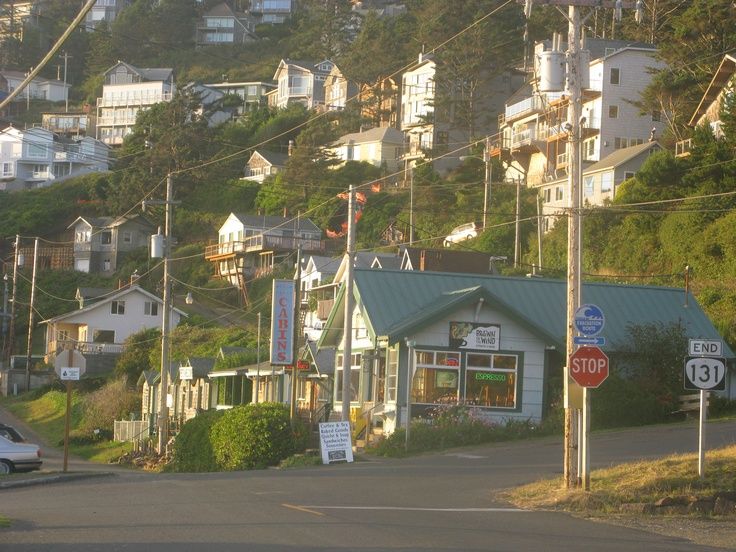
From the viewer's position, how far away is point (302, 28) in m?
152

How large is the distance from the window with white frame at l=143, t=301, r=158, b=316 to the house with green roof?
48364 mm

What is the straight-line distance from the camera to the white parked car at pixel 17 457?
106ft

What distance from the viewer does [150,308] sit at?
281ft

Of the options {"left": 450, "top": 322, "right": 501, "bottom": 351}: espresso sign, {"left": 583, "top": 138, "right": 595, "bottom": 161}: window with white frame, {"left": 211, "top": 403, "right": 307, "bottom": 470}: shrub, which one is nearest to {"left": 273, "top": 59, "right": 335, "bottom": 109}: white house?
{"left": 583, "top": 138, "right": 595, "bottom": 161}: window with white frame

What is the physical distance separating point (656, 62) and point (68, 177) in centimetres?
6699

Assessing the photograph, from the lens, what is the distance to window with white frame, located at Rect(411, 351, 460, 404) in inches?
1416

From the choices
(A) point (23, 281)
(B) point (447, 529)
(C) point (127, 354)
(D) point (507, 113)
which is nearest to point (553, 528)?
(B) point (447, 529)

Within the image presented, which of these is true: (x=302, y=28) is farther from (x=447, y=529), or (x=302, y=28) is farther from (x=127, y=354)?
(x=447, y=529)

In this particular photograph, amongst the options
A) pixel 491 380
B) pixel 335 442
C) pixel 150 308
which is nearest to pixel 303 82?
pixel 150 308

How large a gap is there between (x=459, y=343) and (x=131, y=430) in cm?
2531

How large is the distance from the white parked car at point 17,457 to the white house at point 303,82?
9760 centimetres

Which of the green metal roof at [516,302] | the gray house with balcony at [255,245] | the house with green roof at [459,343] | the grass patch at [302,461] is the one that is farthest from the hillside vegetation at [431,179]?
the grass patch at [302,461]

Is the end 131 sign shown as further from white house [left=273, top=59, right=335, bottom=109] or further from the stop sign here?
white house [left=273, top=59, right=335, bottom=109]

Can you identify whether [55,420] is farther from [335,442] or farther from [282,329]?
[335,442]
